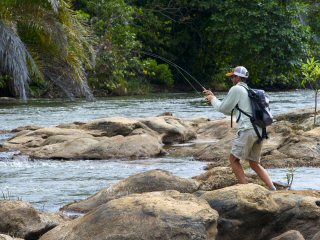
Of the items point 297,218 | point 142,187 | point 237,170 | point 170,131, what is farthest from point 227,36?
point 297,218

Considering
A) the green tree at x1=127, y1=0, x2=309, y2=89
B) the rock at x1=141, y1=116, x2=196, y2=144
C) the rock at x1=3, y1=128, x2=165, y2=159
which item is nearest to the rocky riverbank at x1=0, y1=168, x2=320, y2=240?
the rock at x1=3, y1=128, x2=165, y2=159

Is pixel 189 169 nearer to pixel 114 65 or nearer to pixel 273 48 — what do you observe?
pixel 114 65

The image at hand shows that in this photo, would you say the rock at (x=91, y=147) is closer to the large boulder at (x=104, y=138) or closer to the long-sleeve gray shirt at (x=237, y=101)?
the large boulder at (x=104, y=138)

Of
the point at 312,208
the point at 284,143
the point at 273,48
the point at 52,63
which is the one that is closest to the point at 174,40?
the point at 273,48

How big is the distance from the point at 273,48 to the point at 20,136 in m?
22.5

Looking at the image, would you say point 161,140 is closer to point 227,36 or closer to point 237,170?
point 237,170

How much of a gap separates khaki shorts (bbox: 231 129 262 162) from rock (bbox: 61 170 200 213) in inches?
23.9

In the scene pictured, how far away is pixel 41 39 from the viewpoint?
56.6 feet

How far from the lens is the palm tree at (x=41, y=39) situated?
16.0m

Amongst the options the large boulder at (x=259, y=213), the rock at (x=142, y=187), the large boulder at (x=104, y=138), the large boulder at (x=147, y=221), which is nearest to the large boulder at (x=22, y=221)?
the large boulder at (x=147, y=221)

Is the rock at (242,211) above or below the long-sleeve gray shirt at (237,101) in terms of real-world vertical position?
below

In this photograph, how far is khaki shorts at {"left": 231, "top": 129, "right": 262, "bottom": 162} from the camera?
9219 millimetres

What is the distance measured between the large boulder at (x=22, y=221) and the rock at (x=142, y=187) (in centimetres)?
114

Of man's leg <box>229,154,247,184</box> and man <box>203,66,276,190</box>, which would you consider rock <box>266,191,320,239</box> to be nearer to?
man <box>203,66,276,190</box>
